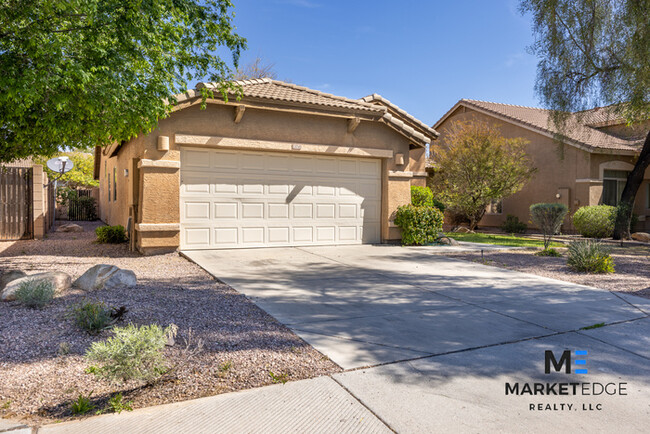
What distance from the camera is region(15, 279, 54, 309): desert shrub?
16.9ft

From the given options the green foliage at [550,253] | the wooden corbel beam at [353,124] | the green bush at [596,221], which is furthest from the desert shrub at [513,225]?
the wooden corbel beam at [353,124]

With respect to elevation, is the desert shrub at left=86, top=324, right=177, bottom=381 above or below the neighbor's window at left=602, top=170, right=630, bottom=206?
below

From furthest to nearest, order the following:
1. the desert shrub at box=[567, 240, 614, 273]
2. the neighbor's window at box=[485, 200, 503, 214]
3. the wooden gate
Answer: the neighbor's window at box=[485, 200, 503, 214]
the wooden gate
the desert shrub at box=[567, 240, 614, 273]

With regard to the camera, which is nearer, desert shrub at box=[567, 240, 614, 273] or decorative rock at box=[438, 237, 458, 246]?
desert shrub at box=[567, 240, 614, 273]

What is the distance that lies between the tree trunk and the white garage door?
1037 centimetres

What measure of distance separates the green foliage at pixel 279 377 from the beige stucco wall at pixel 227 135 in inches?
291

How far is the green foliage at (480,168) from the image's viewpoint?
18.0m

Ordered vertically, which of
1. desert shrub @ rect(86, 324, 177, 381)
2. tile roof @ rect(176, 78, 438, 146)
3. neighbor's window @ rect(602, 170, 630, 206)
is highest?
tile roof @ rect(176, 78, 438, 146)

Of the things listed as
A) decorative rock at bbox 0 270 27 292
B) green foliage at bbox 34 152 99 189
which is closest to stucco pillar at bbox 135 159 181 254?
decorative rock at bbox 0 270 27 292

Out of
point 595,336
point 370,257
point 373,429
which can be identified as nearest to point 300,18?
point 370,257

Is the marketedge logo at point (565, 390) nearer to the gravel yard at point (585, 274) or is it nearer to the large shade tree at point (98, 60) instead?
the gravel yard at point (585, 274)

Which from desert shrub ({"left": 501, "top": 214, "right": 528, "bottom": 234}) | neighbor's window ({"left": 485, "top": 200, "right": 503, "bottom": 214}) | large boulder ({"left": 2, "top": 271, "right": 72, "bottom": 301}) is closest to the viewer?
large boulder ({"left": 2, "top": 271, "right": 72, "bottom": 301})

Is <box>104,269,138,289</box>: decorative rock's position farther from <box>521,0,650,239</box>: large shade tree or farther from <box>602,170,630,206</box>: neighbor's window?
<box>602,170,630,206</box>: neighbor's window

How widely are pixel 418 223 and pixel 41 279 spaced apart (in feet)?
30.4
